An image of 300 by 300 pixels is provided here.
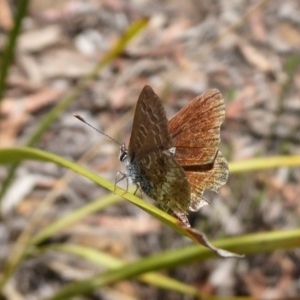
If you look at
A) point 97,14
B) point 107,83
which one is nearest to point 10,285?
point 107,83

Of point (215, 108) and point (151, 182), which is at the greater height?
point (215, 108)

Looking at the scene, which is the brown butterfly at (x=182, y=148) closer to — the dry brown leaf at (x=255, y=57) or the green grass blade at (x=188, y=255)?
the green grass blade at (x=188, y=255)

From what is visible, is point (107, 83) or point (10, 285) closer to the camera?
point (10, 285)

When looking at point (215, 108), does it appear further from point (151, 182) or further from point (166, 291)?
point (166, 291)

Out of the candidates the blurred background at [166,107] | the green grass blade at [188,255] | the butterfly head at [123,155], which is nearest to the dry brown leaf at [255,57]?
the blurred background at [166,107]

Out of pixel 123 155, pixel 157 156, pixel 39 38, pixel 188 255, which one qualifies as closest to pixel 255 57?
pixel 39 38

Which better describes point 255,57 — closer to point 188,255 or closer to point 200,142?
point 188,255
